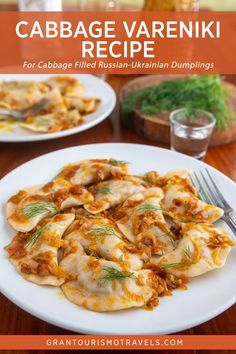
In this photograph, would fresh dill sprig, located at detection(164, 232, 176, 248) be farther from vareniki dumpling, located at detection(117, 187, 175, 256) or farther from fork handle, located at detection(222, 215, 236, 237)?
fork handle, located at detection(222, 215, 236, 237)

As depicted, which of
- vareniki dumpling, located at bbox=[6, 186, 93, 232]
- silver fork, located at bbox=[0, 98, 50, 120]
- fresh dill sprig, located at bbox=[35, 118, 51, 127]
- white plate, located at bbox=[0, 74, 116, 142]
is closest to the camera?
vareniki dumpling, located at bbox=[6, 186, 93, 232]

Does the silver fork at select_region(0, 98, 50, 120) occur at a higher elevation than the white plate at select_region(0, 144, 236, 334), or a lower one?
lower

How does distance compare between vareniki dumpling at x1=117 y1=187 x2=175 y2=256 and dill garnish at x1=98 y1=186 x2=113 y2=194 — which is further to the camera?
dill garnish at x1=98 y1=186 x2=113 y2=194

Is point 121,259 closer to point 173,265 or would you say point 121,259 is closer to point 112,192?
point 173,265

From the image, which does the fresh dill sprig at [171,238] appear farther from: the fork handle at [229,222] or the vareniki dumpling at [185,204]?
the fork handle at [229,222]

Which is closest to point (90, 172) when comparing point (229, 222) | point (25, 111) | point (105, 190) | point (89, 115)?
point (105, 190)

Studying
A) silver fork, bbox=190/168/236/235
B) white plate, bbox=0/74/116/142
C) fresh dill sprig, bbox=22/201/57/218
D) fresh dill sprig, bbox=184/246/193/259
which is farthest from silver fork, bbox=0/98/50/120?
fresh dill sprig, bbox=184/246/193/259
